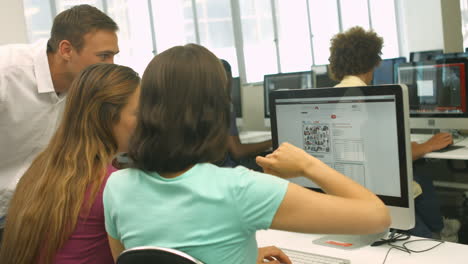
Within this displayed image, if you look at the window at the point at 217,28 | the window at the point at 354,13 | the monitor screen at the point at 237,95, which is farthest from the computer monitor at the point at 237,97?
the window at the point at 354,13

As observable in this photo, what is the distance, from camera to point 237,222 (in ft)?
3.04

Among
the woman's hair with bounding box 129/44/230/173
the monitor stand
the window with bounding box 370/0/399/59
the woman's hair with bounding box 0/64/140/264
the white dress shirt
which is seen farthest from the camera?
the window with bounding box 370/0/399/59

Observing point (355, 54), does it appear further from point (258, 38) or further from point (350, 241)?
point (258, 38)

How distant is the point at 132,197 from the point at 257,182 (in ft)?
0.87

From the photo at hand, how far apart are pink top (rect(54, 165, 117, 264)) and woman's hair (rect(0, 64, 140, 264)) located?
0.01 metres

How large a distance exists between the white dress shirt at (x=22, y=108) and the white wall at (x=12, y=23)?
125cm

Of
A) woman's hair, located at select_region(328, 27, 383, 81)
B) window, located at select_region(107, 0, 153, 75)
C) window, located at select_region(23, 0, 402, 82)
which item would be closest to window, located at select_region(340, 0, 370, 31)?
window, located at select_region(23, 0, 402, 82)

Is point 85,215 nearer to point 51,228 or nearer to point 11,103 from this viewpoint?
point 51,228

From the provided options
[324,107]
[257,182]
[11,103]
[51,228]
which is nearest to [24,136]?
[11,103]

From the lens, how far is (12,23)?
300 cm

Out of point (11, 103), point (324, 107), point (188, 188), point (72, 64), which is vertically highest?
point (72, 64)

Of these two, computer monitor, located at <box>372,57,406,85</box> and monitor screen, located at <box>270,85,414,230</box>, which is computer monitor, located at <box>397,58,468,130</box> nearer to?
computer monitor, located at <box>372,57,406,85</box>

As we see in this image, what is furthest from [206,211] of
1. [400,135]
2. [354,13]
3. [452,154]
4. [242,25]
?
[354,13]

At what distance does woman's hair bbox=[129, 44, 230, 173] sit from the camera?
938 millimetres
